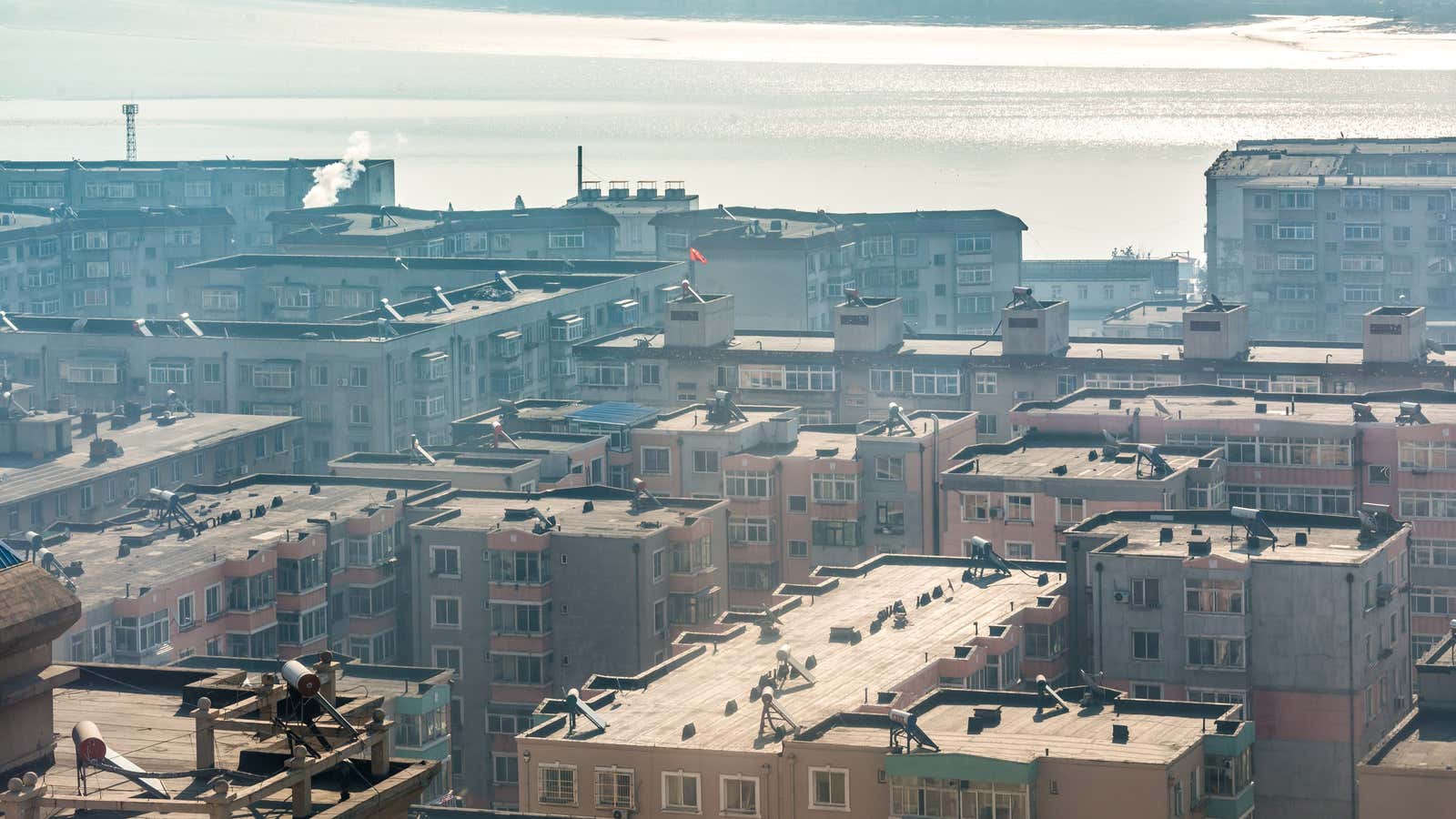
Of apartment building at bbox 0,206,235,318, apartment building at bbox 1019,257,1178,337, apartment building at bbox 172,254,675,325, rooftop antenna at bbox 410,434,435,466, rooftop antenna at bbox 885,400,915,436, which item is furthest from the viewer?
apartment building at bbox 1019,257,1178,337

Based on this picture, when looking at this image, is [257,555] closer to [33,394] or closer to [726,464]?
[726,464]

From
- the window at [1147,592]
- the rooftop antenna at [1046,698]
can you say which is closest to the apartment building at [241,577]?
the window at [1147,592]

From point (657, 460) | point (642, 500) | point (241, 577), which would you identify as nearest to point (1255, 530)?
point (642, 500)

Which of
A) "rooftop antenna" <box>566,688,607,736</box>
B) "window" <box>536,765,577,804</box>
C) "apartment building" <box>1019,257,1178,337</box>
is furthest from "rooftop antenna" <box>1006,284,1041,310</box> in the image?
"apartment building" <box>1019,257,1178,337</box>

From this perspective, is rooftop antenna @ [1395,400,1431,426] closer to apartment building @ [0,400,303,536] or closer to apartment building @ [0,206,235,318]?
apartment building @ [0,400,303,536]

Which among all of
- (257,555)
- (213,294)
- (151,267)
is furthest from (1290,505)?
(151,267)

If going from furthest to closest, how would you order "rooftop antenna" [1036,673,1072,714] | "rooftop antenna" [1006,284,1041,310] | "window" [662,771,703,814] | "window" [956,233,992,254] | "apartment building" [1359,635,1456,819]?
"window" [956,233,992,254] < "rooftop antenna" [1006,284,1041,310] < "rooftop antenna" [1036,673,1072,714] < "window" [662,771,703,814] < "apartment building" [1359,635,1456,819]
